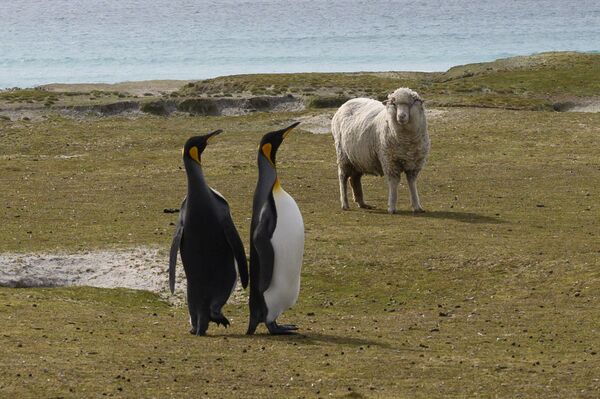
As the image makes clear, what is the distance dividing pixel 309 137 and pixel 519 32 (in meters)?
87.3

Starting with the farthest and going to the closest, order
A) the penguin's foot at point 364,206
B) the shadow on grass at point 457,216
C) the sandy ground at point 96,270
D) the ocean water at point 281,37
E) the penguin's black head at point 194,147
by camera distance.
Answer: the ocean water at point 281,37
the penguin's foot at point 364,206
the shadow on grass at point 457,216
the sandy ground at point 96,270
the penguin's black head at point 194,147

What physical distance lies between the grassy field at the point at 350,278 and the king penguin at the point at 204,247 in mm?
378

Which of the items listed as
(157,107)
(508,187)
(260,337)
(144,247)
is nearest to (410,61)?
(157,107)

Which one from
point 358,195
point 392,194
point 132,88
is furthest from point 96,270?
point 132,88

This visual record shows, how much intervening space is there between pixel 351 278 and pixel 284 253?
4.29 m

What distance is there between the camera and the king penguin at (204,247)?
1411cm

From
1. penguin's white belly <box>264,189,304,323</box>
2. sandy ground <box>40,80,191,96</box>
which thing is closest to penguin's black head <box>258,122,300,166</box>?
penguin's white belly <box>264,189,304,323</box>

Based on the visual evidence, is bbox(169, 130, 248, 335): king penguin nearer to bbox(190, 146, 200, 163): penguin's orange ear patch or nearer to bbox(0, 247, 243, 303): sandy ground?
bbox(190, 146, 200, 163): penguin's orange ear patch

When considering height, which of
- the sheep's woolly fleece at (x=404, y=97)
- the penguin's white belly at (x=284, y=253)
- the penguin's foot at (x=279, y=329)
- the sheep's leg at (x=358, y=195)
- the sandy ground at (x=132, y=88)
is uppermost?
the sheep's woolly fleece at (x=404, y=97)

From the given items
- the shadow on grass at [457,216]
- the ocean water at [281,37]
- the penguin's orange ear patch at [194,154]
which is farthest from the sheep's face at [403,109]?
the ocean water at [281,37]

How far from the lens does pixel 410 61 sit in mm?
89875

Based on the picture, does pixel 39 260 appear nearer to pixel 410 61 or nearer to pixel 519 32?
pixel 410 61

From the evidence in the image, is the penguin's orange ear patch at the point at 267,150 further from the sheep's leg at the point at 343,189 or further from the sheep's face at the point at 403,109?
the sheep's leg at the point at 343,189

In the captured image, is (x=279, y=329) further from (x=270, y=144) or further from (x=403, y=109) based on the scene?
(x=403, y=109)
